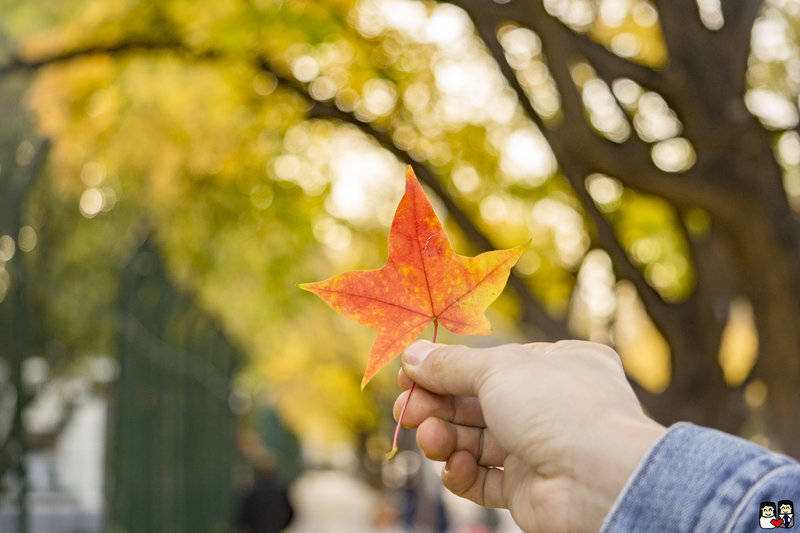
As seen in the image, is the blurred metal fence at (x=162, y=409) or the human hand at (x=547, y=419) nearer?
the human hand at (x=547, y=419)

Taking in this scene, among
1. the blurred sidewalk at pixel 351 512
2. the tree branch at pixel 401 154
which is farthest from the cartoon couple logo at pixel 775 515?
the blurred sidewalk at pixel 351 512

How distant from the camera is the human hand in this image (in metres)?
1.30

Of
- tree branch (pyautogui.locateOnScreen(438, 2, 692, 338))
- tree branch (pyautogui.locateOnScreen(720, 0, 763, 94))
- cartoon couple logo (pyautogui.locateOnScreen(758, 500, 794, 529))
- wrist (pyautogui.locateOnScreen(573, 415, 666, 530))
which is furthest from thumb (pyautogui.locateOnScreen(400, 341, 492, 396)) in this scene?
tree branch (pyautogui.locateOnScreen(720, 0, 763, 94))

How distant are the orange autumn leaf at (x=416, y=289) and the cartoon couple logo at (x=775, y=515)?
1.40 feet

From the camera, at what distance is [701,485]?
1.17 metres

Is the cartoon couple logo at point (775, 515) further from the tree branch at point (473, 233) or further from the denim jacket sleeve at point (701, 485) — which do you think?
the tree branch at point (473, 233)

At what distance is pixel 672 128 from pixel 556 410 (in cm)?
854

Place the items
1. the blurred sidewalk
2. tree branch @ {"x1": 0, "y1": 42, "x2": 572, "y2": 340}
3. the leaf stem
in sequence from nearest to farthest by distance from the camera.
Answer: the leaf stem, tree branch @ {"x1": 0, "y1": 42, "x2": 572, "y2": 340}, the blurred sidewalk

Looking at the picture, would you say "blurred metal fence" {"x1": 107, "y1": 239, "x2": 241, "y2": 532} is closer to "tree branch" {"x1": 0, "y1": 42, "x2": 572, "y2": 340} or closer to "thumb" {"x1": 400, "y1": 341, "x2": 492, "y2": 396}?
"tree branch" {"x1": 0, "y1": 42, "x2": 572, "y2": 340}

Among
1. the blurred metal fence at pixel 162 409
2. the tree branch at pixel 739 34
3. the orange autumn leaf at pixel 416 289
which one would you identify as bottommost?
the blurred metal fence at pixel 162 409

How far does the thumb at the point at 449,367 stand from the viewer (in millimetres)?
1472

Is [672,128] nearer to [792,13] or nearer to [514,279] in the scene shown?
[792,13]

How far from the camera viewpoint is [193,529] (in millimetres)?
9258

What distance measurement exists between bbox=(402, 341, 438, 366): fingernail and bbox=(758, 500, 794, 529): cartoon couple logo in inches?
21.7
